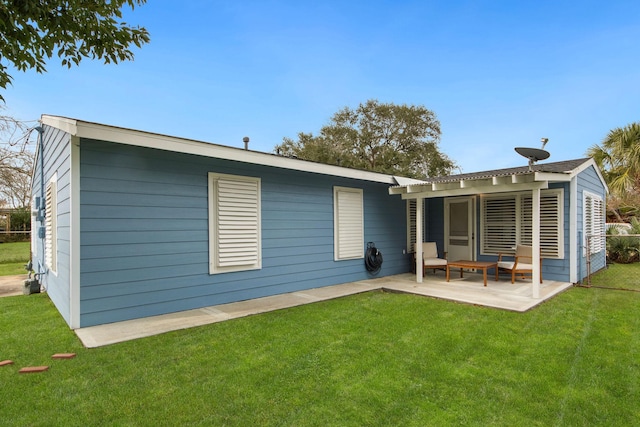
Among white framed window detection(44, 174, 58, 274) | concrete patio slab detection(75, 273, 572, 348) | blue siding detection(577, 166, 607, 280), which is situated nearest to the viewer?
concrete patio slab detection(75, 273, 572, 348)

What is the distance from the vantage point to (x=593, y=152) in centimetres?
1448

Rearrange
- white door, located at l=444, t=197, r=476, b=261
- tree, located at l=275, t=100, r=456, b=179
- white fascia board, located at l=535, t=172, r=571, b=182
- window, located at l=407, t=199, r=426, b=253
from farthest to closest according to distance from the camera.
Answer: tree, located at l=275, t=100, r=456, b=179 → window, located at l=407, t=199, r=426, b=253 → white door, located at l=444, t=197, r=476, b=261 → white fascia board, located at l=535, t=172, r=571, b=182

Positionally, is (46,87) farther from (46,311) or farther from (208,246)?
(208,246)

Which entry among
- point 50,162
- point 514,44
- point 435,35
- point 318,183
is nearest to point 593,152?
point 514,44

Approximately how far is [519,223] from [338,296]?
15.4ft

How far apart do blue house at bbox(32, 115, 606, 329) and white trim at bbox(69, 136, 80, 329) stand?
11mm

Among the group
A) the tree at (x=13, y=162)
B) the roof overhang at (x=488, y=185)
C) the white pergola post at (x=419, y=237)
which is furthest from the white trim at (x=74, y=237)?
the tree at (x=13, y=162)

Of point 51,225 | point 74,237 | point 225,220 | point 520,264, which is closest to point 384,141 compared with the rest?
point 520,264

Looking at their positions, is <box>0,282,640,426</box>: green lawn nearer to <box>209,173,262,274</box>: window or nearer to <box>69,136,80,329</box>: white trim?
<box>69,136,80,329</box>: white trim

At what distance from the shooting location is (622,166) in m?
13.4

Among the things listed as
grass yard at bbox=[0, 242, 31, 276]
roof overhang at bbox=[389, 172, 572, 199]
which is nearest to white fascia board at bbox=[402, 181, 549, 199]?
roof overhang at bbox=[389, 172, 572, 199]

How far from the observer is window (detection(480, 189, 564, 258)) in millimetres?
7054

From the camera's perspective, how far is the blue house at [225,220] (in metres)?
4.11

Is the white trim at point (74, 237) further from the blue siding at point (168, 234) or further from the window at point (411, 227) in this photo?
the window at point (411, 227)
